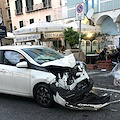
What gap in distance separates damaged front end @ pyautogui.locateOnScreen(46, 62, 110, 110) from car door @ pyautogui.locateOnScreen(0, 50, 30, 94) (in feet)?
2.43

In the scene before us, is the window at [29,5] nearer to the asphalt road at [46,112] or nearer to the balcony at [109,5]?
the balcony at [109,5]

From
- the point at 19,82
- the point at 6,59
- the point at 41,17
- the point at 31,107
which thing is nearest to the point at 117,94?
the point at 31,107

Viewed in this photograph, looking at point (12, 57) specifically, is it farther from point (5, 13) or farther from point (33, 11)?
point (5, 13)

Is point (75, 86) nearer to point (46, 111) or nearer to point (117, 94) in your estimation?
point (46, 111)

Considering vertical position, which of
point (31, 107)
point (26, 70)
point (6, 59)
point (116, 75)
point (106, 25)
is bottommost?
point (31, 107)

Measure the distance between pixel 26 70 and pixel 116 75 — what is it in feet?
10.5

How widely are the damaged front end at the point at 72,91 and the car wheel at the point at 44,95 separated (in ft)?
0.83

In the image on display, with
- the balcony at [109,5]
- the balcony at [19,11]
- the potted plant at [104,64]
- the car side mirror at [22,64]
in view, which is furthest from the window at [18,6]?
the car side mirror at [22,64]

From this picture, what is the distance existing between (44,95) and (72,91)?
794 millimetres

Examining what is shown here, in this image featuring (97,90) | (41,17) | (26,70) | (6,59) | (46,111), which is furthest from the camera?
(41,17)

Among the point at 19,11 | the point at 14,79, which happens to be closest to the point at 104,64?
the point at 14,79

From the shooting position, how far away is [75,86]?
3.61 m

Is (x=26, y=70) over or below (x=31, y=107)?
over

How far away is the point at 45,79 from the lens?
3.57m
